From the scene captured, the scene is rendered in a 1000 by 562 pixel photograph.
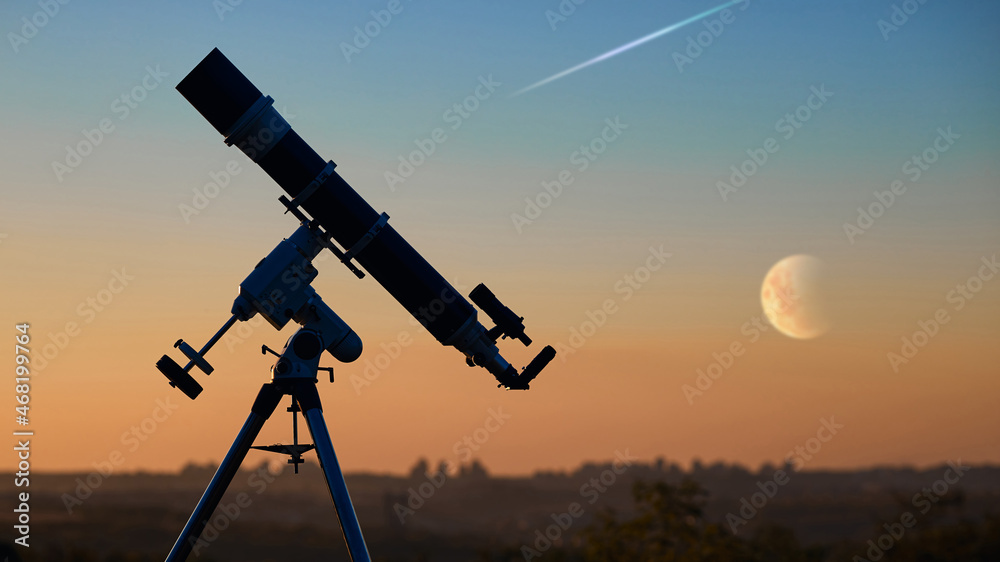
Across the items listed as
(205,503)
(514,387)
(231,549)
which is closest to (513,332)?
(514,387)

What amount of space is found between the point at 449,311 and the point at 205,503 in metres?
3.14

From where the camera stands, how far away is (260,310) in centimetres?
852

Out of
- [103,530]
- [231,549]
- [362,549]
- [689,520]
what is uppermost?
[689,520]

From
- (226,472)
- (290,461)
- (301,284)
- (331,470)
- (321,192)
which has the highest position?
(321,192)

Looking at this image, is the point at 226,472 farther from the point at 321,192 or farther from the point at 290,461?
the point at 321,192

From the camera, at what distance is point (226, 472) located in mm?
7957

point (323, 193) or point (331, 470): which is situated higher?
point (323, 193)

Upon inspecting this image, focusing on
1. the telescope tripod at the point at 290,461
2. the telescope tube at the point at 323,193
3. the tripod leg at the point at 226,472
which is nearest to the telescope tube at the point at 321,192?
the telescope tube at the point at 323,193

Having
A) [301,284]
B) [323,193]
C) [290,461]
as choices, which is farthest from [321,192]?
[290,461]

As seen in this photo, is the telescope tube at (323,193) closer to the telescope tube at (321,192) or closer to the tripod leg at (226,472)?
the telescope tube at (321,192)

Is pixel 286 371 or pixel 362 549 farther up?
pixel 286 371

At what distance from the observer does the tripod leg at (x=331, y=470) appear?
7691 millimetres

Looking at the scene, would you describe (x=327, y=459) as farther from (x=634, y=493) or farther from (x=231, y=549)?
(x=231, y=549)

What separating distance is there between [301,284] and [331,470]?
1796mm
